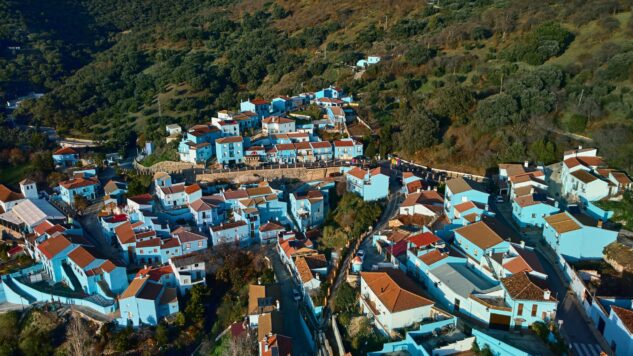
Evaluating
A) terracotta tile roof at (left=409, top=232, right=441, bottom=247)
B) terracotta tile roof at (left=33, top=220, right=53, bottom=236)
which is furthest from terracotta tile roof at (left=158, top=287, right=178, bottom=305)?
terracotta tile roof at (left=409, top=232, right=441, bottom=247)

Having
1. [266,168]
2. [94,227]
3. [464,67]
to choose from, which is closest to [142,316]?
[94,227]

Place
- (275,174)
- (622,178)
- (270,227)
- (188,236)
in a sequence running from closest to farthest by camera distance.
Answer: (622,178) < (188,236) < (270,227) < (275,174)

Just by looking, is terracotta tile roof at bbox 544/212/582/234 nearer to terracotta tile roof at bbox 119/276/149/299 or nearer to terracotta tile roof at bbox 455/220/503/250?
terracotta tile roof at bbox 455/220/503/250

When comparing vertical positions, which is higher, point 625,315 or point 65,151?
point 625,315

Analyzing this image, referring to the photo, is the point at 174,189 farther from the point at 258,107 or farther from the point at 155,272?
the point at 258,107

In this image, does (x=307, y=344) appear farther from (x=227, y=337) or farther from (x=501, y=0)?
(x=501, y=0)

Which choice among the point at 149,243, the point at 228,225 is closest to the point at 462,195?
the point at 228,225

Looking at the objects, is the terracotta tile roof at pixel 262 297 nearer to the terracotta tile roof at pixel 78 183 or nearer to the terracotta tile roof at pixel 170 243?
the terracotta tile roof at pixel 170 243
